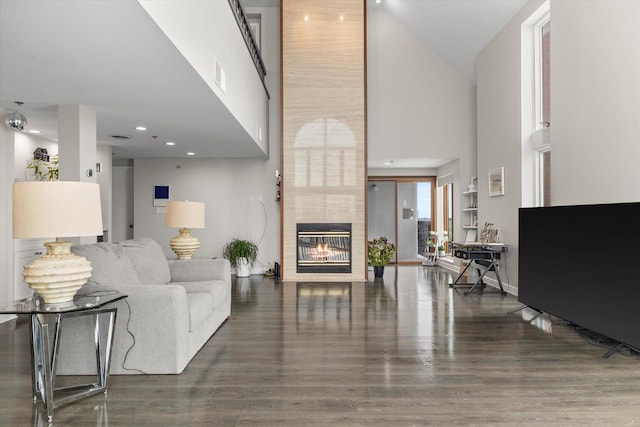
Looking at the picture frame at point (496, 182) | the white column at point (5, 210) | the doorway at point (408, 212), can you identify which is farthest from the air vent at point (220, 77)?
the doorway at point (408, 212)

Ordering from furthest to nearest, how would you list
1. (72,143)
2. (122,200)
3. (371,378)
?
1. (122,200)
2. (72,143)
3. (371,378)

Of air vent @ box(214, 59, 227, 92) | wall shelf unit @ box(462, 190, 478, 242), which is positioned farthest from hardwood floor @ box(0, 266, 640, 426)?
wall shelf unit @ box(462, 190, 478, 242)

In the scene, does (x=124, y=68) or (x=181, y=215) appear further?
(x=181, y=215)

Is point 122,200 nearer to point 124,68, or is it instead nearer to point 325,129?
point 325,129

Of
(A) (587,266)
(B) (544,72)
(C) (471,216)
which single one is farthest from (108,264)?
(C) (471,216)

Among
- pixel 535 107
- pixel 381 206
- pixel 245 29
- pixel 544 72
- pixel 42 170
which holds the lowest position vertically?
pixel 381 206

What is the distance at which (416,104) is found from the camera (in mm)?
7996

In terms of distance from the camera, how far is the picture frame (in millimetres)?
6227

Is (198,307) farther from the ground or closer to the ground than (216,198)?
closer to the ground

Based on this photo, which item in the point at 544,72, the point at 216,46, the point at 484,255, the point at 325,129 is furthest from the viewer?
the point at 325,129

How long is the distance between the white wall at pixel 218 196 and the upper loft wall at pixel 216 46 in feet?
5.44

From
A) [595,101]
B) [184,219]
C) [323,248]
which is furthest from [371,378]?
[323,248]

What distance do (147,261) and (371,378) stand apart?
2275 millimetres

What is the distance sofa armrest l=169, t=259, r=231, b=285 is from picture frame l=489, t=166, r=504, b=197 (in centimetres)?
421
